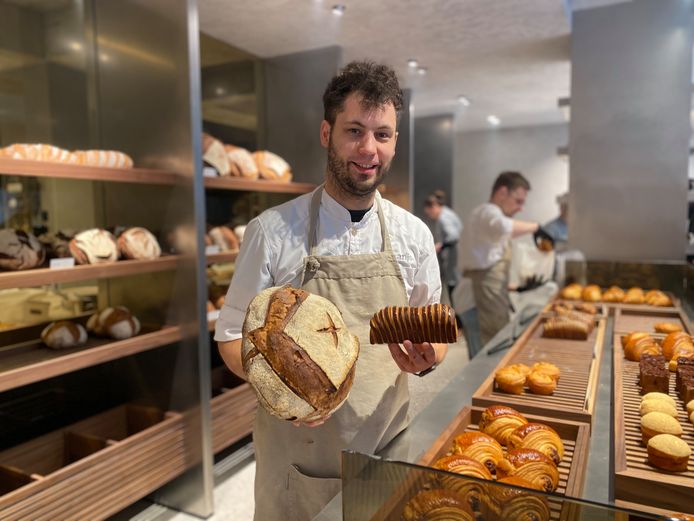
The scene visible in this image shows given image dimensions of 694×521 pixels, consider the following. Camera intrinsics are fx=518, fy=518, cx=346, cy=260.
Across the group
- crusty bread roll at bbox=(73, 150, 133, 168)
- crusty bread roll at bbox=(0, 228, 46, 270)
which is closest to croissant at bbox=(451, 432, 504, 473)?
crusty bread roll at bbox=(0, 228, 46, 270)

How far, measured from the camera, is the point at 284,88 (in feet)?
3.99

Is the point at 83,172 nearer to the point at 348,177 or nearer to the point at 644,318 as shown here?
the point at 348,177

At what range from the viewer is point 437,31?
2.71 meters

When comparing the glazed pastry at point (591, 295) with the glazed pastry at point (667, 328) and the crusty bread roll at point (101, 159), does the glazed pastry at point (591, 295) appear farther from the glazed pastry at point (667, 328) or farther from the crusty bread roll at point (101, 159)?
the crusty bread roll at point (101, 159)

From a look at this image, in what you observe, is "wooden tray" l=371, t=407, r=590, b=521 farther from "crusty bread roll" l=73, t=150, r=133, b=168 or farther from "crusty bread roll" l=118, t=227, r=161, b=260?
"crusty bread roll" l=73, t=150, r=133, b=168

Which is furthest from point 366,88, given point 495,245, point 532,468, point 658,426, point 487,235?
point 495,245

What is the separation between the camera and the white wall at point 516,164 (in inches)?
271

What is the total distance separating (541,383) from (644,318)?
3.77 ft

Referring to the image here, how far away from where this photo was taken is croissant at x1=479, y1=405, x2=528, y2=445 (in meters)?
0.98

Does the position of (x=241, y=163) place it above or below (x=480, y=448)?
above

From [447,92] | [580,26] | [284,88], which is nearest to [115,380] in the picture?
[284,88]

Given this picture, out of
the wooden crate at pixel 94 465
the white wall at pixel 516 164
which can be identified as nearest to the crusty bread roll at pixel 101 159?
the wooden crate at pixel 94 465

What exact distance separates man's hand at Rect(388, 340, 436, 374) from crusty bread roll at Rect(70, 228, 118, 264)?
58.2 inches

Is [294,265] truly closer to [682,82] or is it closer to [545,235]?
[545,235]
